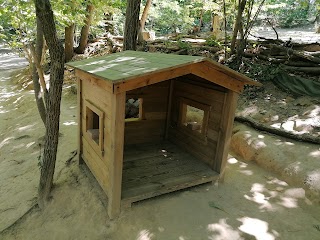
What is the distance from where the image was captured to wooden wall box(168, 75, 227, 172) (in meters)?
4.67

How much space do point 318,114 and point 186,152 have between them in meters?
3.28

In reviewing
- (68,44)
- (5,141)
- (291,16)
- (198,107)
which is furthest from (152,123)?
(291,16)

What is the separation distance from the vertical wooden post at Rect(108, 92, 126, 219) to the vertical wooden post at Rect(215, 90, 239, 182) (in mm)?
1866

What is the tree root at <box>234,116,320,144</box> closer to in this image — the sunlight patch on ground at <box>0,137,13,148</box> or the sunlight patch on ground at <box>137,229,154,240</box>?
the sunlight patch on ground at <box>137,229,154,240</box>

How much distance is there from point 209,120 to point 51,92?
2.83 metres

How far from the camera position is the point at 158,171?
480 cm

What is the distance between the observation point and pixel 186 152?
562 centimetres

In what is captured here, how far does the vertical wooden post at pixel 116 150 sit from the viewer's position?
134 inches

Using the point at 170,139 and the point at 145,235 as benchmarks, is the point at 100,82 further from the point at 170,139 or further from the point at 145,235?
the point at 170,139

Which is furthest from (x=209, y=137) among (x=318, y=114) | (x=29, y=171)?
(x=29, y=171)

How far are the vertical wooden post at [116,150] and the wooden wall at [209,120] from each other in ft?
6.23

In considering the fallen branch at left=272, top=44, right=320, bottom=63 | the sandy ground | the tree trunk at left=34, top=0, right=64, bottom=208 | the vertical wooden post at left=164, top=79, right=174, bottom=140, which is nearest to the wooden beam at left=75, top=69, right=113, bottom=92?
the tree trunk at left=34, top=0, right=64, bottom=208

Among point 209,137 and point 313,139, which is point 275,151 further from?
point 209,137

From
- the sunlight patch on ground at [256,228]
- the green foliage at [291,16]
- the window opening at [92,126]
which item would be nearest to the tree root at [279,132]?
the sunlight patch on ground at [256,228]
